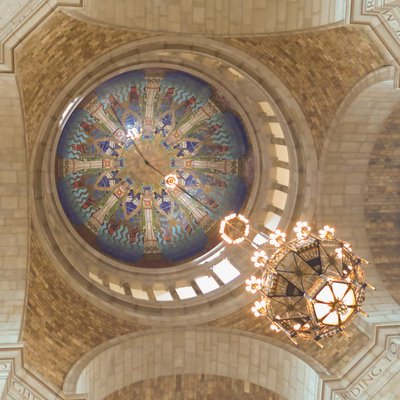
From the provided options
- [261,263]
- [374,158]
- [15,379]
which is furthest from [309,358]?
[15,379]

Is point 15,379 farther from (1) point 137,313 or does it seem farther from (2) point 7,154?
(2) point 7,154

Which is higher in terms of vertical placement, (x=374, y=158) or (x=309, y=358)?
(x=374, y=158)

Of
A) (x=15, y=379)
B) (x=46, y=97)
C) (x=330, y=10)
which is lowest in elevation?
(x=15, y=379)

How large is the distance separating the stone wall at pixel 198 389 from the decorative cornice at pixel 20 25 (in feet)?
24.3

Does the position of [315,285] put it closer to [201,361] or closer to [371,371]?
[371,371]

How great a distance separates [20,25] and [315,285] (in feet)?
18.8

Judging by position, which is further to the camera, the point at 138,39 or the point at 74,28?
the point at 138,39

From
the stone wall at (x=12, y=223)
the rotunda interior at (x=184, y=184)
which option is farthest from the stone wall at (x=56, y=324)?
the stone wall at (x=12, y=223)

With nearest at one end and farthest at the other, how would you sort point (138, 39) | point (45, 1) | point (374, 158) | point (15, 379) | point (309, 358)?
point (45, 1)
point (15, 379)
point (138, 39)
point (309, 358)
point (374, 158)

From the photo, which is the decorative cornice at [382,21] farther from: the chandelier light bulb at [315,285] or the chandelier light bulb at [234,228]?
the chandelier light bulb at [234,228]

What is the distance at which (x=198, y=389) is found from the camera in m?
13.2

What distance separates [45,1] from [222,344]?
754 centimetres

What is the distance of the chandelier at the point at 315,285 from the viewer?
818cm

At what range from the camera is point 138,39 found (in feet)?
36.3
